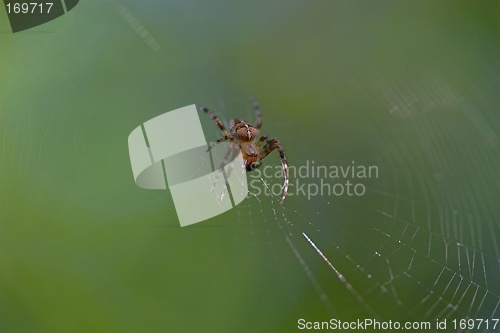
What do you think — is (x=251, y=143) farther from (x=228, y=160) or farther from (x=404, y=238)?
(x=404, y=238)

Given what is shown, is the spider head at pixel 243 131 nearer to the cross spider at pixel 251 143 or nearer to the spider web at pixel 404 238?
the cross spider at pixel 251 143

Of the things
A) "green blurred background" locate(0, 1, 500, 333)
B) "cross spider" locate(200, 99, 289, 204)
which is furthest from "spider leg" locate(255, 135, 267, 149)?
"green blurred background" locate(0, 1, 500, 333)

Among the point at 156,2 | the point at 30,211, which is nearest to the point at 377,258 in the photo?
the point at 30,211

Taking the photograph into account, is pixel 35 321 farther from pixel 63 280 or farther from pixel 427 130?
pixel 427 130

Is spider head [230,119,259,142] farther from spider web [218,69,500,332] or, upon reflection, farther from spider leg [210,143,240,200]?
spider web [218,69,500,332]

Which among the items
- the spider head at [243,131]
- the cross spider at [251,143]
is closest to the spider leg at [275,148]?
the cross spider at [251,143]

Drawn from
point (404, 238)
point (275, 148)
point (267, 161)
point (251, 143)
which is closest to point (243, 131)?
point (251, 143)
